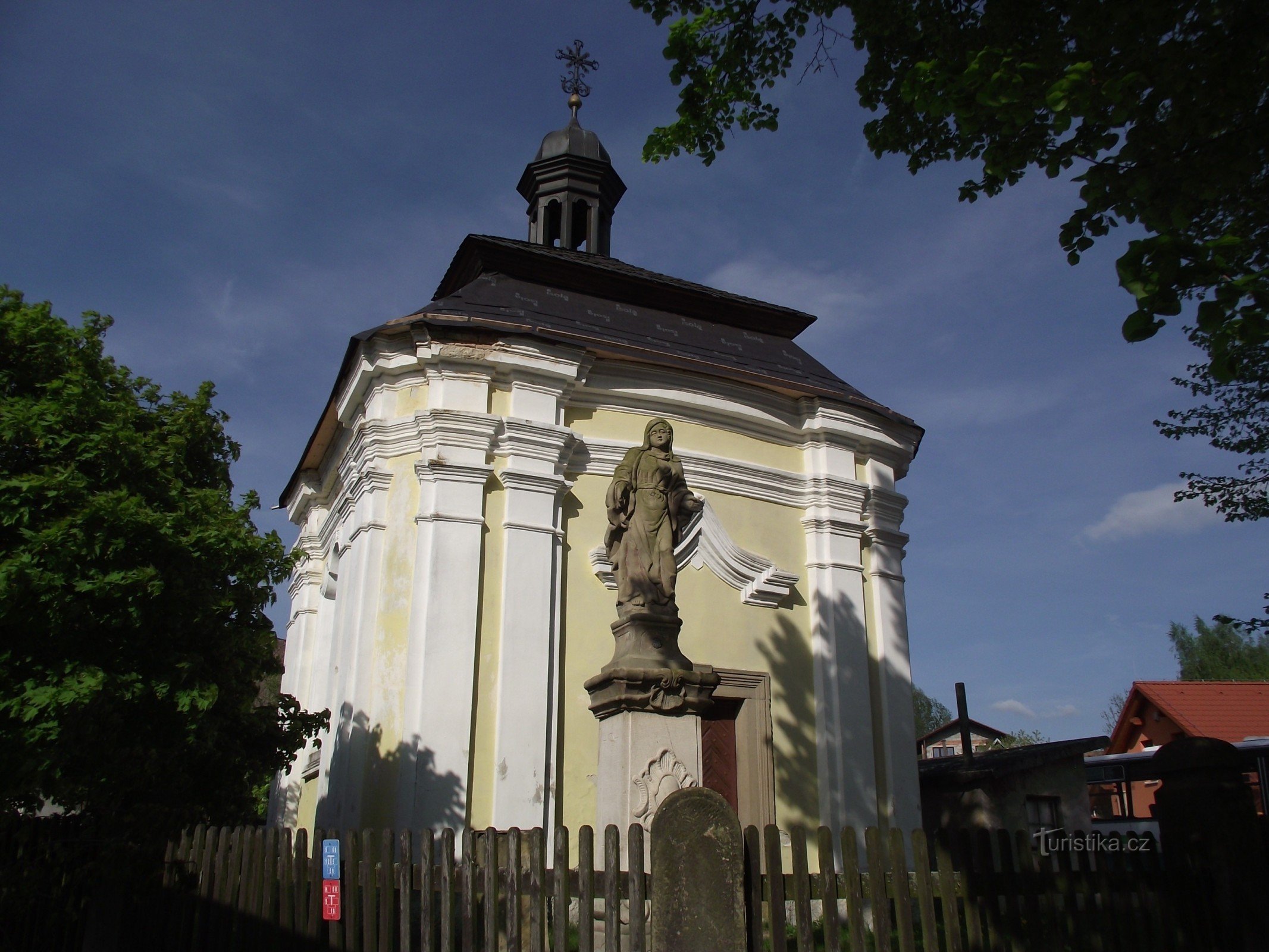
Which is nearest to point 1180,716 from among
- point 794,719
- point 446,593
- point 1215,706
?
point 1215,706

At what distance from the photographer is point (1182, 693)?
28344 mm

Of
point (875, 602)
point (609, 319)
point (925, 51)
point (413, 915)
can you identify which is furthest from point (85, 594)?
point (875, 602)

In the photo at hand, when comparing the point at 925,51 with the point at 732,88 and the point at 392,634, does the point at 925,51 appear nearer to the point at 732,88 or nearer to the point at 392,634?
the point at 732,88

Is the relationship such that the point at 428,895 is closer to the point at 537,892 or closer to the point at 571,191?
the point at 537,892

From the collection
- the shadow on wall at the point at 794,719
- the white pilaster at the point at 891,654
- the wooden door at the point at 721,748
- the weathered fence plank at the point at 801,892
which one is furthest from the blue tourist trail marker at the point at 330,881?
the white pilaster at the point at 891,654

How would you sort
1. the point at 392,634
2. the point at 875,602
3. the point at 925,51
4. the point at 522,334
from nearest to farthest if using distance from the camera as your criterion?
the point at 925,51 → the point at 392,634 → the point at 522,334 → the point at 875,602

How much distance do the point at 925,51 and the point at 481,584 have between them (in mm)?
6383

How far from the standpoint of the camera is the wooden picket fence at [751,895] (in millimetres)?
4535

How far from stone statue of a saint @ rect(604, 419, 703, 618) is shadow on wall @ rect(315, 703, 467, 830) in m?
3.32

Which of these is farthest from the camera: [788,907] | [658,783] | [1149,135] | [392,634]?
[392,634]

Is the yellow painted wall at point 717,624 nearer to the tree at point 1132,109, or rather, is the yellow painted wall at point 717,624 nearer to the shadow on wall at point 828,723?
the shadow on wall at point 828,723

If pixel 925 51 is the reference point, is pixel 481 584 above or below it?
below

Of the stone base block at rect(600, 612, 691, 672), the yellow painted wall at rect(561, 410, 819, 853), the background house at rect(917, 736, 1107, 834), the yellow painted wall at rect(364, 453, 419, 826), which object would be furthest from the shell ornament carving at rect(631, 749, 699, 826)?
the background house at rect(917, 736, 1107, 834)

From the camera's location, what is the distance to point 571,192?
17188mm
